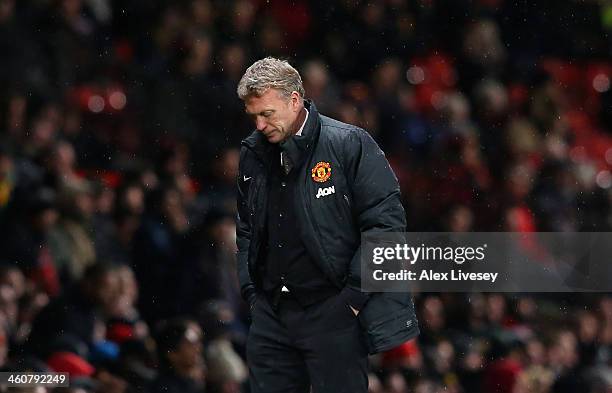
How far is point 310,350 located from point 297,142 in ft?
2.45

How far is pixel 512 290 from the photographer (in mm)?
9094

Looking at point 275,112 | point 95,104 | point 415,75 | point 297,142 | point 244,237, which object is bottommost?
point 415,75

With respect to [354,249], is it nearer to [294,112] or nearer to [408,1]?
[294,112]

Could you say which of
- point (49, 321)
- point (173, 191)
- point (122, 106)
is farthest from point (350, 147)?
point (122, 106)

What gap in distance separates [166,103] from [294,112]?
12.4 feet

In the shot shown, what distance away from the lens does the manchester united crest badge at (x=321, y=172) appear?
4875mm

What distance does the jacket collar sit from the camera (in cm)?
485

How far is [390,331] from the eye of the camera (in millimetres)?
4750

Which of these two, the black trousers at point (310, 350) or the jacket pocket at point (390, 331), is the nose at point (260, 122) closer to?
the black trousers at point (310, 350)

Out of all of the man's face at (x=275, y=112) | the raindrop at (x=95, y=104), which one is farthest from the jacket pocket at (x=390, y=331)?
the raindrop at (x=95, y=104)

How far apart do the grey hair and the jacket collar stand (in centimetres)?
13

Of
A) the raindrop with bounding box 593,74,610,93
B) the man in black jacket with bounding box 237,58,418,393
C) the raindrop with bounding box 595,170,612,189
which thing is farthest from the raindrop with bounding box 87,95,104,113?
the raindrop with bounding box 593,74,610,93

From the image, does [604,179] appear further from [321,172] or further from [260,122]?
[260,122]

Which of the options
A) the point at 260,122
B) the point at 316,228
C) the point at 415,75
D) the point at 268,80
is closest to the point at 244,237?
the point at 316,228
